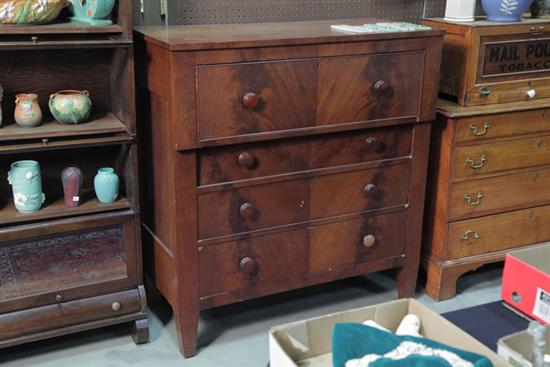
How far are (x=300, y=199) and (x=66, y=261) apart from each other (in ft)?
2.96

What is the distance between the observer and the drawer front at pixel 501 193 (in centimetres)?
287

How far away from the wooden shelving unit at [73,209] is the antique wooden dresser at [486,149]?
1.26 metres

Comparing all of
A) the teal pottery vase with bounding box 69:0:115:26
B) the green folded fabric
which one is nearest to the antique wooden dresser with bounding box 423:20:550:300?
the teal pottery vase with bounding box 69:0:115:26

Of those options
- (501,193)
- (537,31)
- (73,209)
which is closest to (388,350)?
(73,209)

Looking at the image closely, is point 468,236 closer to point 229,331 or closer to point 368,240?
point 368,240

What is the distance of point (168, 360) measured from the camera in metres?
2.52

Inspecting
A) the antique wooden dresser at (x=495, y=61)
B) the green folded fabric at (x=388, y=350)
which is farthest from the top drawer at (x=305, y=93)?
the green folded fabric at (x=388, y=350)

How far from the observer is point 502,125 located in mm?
2848

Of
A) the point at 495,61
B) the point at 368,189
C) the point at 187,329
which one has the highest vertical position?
the point at 495,61

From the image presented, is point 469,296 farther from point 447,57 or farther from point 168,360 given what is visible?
point 168,360

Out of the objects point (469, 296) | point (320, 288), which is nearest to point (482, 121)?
point (469, 296)

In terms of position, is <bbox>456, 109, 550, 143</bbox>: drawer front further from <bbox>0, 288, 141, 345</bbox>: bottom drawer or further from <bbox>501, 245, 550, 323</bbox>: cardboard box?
<bbox>0, 288, 141, 345</bbox>: bottom drawer

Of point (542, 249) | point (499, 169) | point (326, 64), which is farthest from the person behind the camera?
point (499, 169)

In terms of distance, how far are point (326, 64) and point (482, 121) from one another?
0.80 meters
